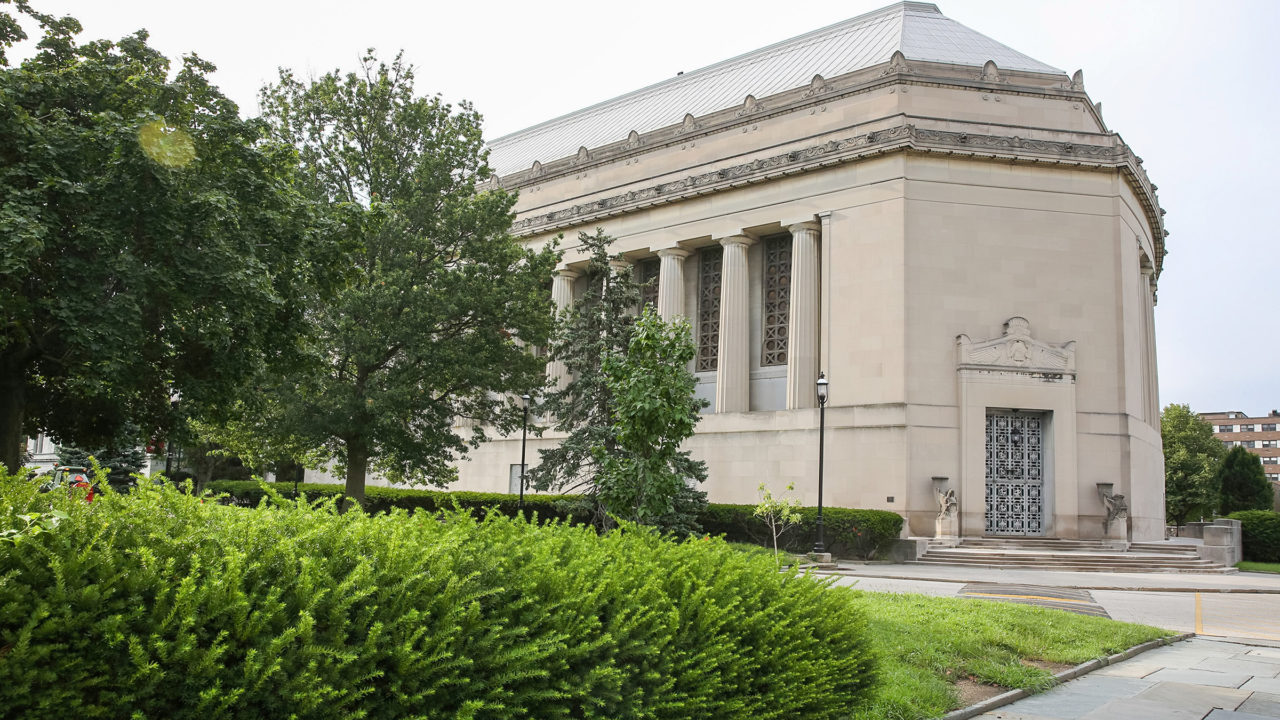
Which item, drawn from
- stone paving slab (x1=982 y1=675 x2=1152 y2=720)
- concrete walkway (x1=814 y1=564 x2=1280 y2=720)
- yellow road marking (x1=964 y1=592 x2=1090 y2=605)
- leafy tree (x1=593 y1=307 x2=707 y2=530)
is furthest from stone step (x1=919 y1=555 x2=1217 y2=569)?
stone paving slab (x1=982 y1=675 x2=1152 y2=720)

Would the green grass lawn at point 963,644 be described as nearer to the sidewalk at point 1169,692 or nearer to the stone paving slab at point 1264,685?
the sidewalk at point 1169,692

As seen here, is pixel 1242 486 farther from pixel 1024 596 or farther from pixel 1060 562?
pixel 1024 596

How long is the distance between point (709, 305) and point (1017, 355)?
12872 millimetres

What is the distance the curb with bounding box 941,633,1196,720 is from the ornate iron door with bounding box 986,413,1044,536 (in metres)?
17.9

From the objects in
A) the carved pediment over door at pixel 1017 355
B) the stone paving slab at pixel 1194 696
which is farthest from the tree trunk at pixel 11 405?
the carved pediment over door at pixel 1017 355

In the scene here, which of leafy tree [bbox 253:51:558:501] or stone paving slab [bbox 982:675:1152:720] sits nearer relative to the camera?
stone paving slab [bbox 982:675:1152:720]

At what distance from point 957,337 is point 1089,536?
815 cm

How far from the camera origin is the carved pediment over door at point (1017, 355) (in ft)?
104

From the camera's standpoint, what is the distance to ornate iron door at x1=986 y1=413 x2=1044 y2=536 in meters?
31.4

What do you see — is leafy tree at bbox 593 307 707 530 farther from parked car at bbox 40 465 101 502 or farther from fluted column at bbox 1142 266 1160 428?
fluted column at bbox 1142 266 1160 428

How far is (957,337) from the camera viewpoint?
32031mm

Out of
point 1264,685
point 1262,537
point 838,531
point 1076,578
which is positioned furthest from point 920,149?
point 1264,685

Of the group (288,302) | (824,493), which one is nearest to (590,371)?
(824,493)

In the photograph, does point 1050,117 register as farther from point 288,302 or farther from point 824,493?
point 288,302
